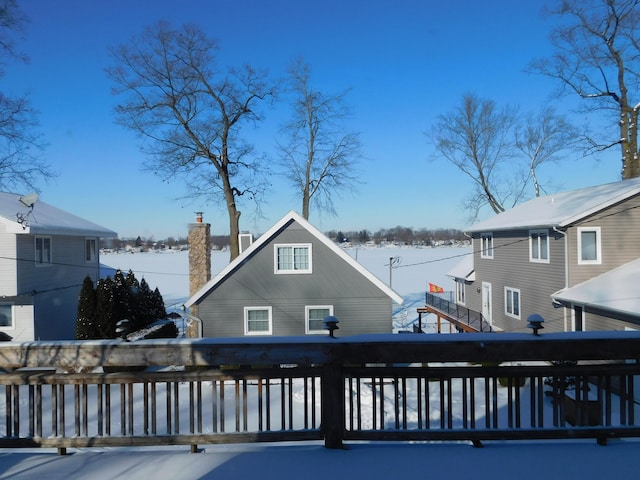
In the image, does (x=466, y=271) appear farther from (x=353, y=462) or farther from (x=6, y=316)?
(x=353, y=462)

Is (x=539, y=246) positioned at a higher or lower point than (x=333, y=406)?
higher

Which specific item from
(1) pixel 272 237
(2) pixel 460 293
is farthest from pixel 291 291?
(2) pixel 460 293

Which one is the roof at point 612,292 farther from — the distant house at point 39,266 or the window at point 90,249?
the window at point 90,249

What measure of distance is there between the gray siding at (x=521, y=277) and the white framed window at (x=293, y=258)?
8.27 m

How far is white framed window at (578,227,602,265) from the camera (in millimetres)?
14016

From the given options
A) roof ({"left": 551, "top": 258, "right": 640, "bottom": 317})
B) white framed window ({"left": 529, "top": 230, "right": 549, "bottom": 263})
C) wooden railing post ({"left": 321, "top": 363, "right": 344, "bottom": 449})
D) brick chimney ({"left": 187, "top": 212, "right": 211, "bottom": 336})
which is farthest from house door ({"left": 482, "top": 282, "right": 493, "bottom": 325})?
wooden railing post ({"left": 321, "top": 363, "right": 344, "bottom": 449})

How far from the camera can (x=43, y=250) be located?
1614cm

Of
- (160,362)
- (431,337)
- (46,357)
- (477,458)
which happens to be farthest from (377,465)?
(46,357)

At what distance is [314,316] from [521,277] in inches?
331

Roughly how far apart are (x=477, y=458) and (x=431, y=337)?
829 mm

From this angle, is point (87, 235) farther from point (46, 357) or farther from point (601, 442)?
point (601, 442)

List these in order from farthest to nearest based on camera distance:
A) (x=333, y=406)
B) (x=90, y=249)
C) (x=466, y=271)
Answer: (x=466, y=271) → (x=90, y=249) → (x=333, y=406)

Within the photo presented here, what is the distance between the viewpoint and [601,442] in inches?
121

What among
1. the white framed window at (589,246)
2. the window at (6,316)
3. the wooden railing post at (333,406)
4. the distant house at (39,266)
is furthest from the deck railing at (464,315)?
the window at (6,316)
